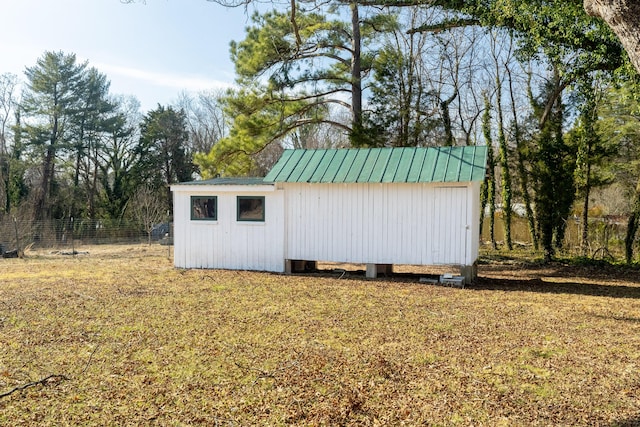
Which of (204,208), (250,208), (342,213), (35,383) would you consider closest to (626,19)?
(35,383)

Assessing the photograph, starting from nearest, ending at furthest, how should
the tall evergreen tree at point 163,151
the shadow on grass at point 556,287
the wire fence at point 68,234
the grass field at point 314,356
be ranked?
the grass field at point 314,356 → the shadow on grass at point 556,287 → the wire fence at point 68,234 → the tall evergreen tree at point 163,151

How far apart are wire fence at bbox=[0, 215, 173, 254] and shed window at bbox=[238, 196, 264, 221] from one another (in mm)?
5557

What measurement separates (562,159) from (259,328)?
11823mm

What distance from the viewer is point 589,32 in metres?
10.1

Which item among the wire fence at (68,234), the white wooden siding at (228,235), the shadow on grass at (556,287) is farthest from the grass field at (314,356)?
the wire fence at (68,234)

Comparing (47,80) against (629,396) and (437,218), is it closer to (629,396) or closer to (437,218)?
(437,218)

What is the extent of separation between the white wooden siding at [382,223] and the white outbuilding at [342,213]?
2cm

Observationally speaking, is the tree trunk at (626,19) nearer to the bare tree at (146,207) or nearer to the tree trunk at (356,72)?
the tree trunk at (356,72)

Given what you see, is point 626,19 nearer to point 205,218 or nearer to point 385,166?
point 385,166

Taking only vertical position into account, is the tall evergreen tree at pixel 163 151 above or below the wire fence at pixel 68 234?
above

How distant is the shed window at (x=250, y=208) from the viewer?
11047mm

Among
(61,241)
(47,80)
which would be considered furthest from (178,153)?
(61,241)

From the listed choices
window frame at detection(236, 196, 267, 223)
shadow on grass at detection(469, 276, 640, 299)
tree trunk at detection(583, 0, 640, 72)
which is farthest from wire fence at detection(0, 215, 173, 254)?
tree trunk at detection(583, 0, 640, 72)

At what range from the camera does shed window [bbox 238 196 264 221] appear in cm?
1105
